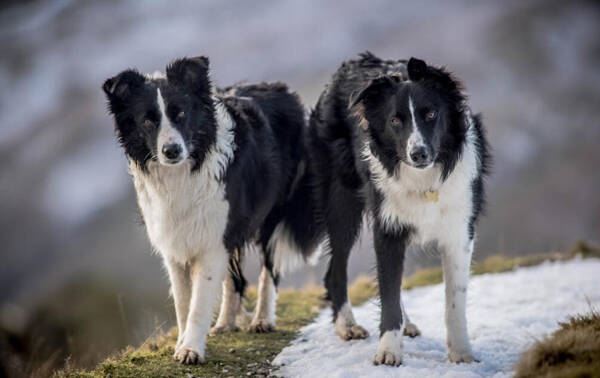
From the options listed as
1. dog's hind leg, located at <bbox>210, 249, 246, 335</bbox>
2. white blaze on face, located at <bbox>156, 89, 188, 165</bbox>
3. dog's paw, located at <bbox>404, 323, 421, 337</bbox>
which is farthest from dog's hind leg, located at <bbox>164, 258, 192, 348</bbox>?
dog's paw, located at <bbox>404, 323, 421, 337</bbox>

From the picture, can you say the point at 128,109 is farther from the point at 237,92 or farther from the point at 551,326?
the point at 551,326

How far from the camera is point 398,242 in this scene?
4941 millimetres

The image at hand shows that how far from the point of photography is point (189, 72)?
5.34m

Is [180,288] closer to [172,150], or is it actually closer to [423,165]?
[172,150]

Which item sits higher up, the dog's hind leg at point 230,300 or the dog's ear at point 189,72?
the dog's ear at point 189,72

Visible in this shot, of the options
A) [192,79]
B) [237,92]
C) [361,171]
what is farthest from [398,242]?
[237,92]

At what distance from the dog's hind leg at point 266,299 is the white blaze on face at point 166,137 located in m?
1.97

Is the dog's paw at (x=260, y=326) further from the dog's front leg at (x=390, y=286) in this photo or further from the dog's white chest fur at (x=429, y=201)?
the dog's white chest fur at (x=429, y=201)

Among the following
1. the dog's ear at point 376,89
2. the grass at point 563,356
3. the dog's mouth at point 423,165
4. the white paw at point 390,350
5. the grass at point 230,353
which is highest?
the dog's ear at point 376,89

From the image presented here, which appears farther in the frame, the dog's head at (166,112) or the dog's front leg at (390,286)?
the dog's head at (166,112)

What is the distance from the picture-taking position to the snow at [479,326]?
4.69 meters

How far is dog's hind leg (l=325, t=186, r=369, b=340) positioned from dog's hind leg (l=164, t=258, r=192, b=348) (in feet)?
4.52

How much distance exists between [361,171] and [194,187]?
143cm

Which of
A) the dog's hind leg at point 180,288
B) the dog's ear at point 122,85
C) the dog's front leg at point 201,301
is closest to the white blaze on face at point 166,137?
the dog's ear at point 122,85
